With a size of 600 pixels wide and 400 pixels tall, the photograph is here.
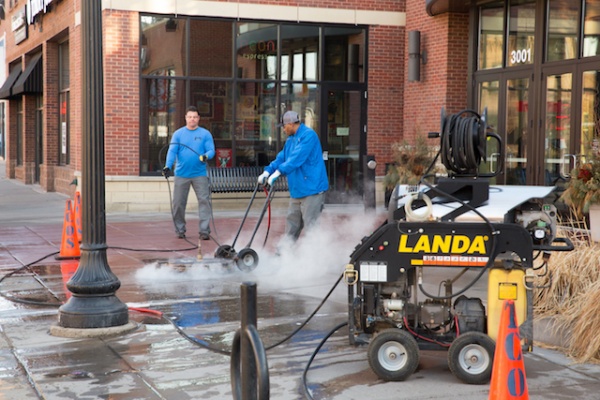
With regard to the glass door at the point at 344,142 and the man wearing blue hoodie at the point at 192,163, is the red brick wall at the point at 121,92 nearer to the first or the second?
the glass door at the point at 344,142

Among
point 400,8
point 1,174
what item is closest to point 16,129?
point 1,174

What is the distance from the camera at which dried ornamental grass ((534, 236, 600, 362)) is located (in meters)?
6.25

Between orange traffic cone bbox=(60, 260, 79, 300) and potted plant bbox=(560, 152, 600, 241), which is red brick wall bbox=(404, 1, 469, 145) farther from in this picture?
orange traffic cone bbox=(60, 260, 79, 300)

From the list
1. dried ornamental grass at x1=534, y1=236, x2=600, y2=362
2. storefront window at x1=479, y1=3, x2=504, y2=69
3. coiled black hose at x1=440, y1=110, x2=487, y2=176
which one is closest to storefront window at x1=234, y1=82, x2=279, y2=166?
storefront window at x1=479, y1=3, x2=504, y2=69

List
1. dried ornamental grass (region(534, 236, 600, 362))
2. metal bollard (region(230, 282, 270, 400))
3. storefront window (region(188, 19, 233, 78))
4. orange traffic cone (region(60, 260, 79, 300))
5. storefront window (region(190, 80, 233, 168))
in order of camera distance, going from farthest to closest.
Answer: storefront window (region(190, 80, 233, 168)) → storefront window (region(188, 19, 233, 78)) → orange traffic cone (region(60, 260, 79, 300)) → dried ornamental grass (region(534, 236, 600, 362)) → metal bollard (region(230, 282, 270, 400))

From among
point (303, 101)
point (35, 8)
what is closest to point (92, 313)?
point (303, 101)

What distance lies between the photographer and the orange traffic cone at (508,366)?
4.36 meters

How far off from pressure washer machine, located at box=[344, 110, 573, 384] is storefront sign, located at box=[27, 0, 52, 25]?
Result: 62.7 feet

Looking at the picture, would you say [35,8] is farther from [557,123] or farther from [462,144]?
[462,144]

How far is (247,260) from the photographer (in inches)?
396

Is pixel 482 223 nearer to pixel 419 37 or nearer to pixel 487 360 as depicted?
pixel 487 360

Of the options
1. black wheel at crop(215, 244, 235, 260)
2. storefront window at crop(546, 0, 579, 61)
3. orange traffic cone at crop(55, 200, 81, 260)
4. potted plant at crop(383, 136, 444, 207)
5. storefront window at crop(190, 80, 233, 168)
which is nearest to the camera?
black wheel at crop(215, 244, 235, 260)

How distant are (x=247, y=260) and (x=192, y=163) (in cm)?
356

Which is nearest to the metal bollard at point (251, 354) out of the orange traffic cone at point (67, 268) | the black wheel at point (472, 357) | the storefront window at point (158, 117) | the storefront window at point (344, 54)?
the black wheel at point (472, 357)
